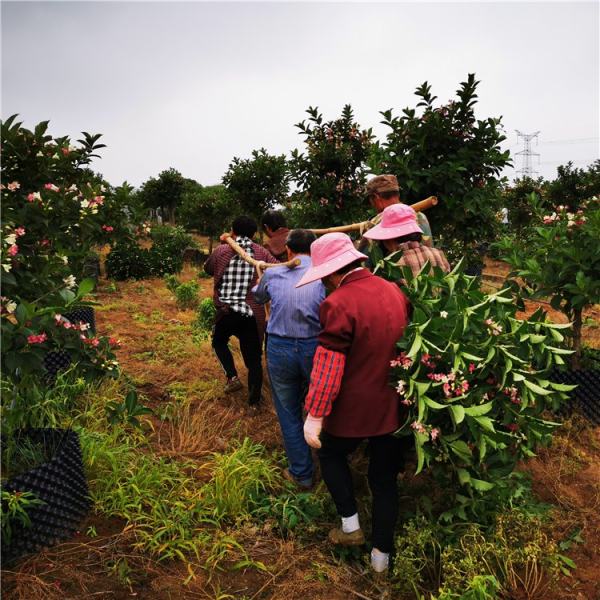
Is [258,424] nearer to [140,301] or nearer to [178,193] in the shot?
[140,301]

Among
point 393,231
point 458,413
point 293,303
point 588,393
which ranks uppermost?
point 393,231

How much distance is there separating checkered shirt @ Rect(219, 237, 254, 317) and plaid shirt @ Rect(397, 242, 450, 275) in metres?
1.71

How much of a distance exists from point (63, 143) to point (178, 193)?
24866 millimetres

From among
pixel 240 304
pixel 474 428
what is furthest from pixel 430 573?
pixel 240 304

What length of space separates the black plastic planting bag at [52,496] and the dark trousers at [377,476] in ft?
4.72

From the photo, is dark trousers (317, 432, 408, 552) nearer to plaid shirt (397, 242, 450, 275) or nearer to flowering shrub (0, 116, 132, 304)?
plaid shirt (397, 242, 450, 275)

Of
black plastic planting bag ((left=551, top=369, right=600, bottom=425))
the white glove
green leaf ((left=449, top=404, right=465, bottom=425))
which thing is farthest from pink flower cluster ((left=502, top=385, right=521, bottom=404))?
black plastic planting bag ((left=551, top=369, right=600, bottom=425))

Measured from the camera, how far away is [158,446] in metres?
3.76

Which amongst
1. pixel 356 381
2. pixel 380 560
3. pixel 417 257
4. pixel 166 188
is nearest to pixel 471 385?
pixel 356 381

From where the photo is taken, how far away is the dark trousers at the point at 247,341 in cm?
436

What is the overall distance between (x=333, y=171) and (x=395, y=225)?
336 centimetres

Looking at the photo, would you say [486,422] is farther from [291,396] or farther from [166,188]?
[166,188]

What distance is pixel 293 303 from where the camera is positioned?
10.6 ft

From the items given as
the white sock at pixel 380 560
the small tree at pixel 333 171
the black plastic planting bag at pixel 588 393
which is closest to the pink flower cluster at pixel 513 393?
the white sock at pixel 380 560
